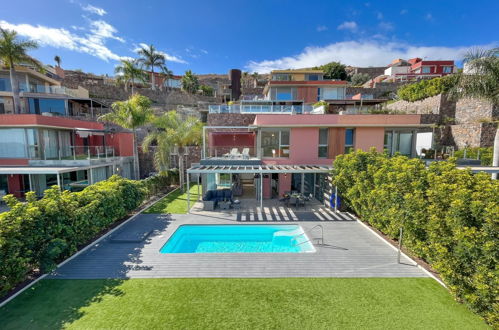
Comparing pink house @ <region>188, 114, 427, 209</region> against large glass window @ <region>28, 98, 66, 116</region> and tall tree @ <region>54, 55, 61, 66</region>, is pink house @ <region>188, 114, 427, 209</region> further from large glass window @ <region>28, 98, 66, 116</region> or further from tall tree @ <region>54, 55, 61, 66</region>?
tall tree @ <region>54, 55, 61, 66</region>

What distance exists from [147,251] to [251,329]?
19.6 ft

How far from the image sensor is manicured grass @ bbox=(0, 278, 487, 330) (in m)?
5.34

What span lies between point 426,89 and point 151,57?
49236 millimetres

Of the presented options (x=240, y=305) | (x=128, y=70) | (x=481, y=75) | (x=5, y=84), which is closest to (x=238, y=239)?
(x=240, y=305)

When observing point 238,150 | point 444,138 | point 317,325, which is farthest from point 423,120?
point 317,325

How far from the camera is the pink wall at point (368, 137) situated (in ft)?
53.6

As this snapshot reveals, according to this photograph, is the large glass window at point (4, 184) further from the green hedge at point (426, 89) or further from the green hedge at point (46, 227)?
the green hedge at point (426, 89)

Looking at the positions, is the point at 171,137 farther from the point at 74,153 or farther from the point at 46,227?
the point at 46,227

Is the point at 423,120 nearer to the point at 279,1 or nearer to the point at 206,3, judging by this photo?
the point at 279,1

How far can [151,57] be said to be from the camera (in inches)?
1769

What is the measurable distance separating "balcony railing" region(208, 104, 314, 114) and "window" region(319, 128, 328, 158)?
3.91 metres

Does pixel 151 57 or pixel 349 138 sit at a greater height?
pixel 151 57

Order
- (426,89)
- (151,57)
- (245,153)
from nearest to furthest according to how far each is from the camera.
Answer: (245,153)
(426,89)
(151,57)

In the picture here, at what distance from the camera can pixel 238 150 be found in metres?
19.5
